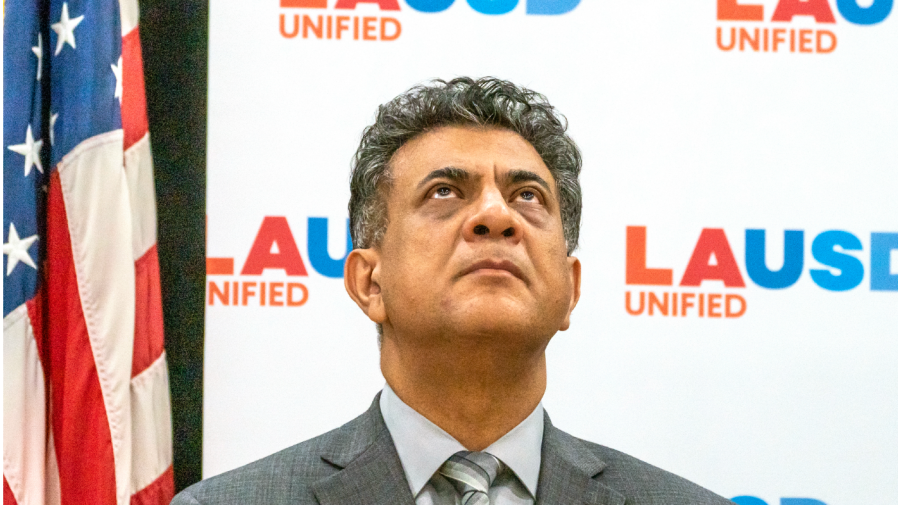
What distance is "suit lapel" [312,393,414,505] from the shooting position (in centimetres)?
178

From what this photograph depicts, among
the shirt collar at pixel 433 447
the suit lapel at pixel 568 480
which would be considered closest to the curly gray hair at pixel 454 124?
the shirt collar at pixel 433 447

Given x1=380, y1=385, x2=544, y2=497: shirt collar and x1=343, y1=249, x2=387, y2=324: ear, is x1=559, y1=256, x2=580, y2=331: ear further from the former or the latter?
x1=343, y1=249, x2=387, y2=324: ear

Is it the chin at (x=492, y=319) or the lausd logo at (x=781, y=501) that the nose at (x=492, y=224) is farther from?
the lausd logo at (x=781, y=501)

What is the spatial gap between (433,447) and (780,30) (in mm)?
2035

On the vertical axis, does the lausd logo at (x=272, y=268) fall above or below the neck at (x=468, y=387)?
above

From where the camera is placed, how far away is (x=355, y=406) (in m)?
2.93

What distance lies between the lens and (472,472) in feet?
5.95

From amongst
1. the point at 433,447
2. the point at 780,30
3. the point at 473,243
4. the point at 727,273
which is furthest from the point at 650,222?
the point at 433,447

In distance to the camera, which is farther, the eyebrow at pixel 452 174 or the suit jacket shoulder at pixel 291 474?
the eyebrow at pixel 452 174

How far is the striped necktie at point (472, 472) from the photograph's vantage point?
5.80ft

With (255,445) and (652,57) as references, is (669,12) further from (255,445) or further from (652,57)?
(255,445)

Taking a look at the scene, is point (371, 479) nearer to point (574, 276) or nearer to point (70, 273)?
point (574, 276)

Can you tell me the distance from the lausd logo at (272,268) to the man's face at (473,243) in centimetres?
94

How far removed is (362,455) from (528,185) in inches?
28.3
